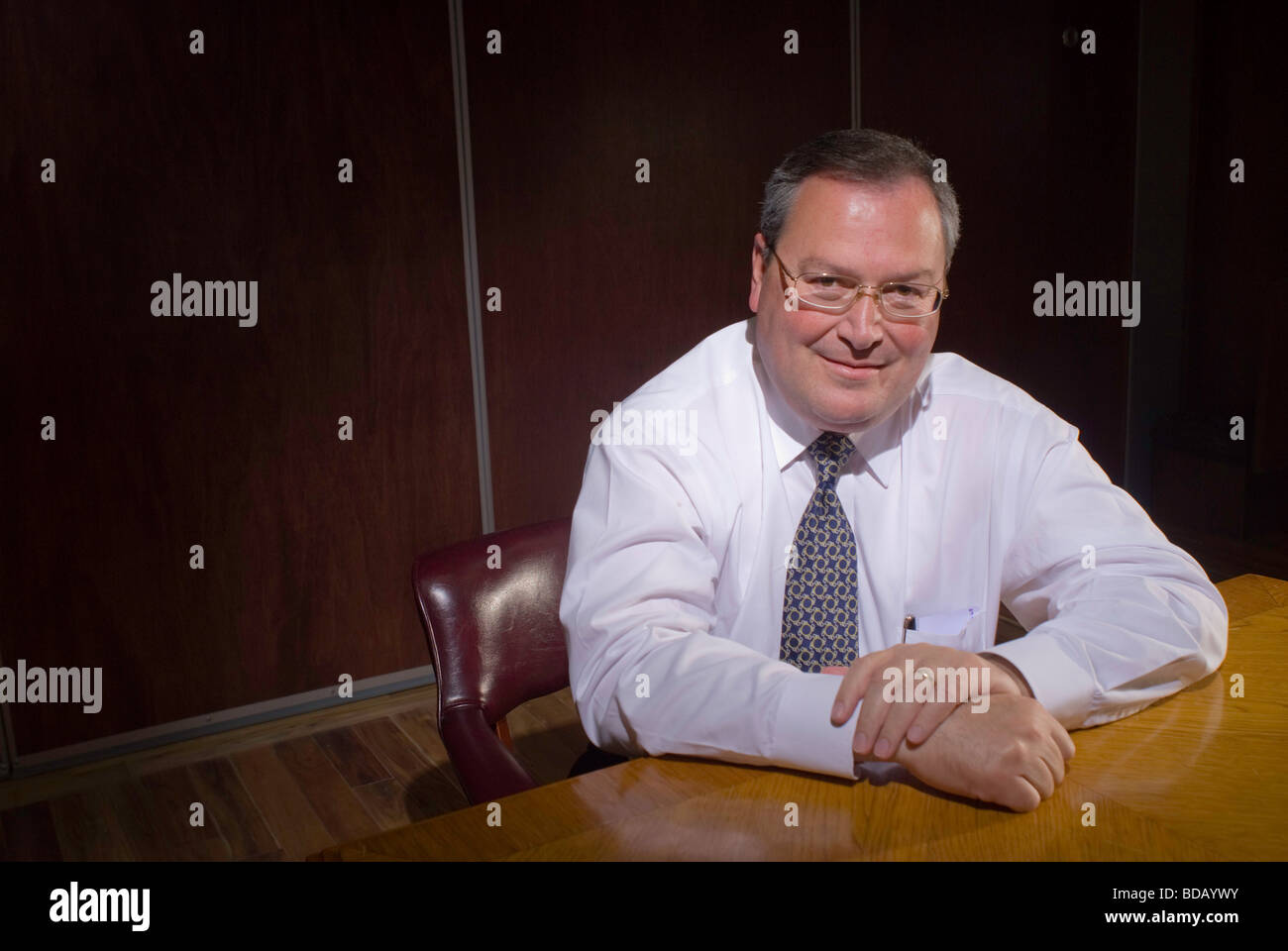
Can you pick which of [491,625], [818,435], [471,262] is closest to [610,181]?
[471,262]

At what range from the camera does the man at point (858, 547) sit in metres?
1.14

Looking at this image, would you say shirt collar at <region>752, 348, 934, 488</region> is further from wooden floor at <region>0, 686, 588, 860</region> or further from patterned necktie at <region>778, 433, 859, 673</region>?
wooden floor at <region>0, 686, 588, 860</region>

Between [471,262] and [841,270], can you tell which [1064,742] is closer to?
[841,270]

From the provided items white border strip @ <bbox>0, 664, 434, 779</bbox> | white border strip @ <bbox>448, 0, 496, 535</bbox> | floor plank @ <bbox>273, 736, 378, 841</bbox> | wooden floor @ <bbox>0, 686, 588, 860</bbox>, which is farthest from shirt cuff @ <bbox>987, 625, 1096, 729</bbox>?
white border strip @ <bbox>448, 0, 496, 535</bbox>

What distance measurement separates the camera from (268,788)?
280 centimetres

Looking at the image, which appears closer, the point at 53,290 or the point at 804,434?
the point at 804,434

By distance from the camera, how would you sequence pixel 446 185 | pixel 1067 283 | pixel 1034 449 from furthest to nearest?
pixel 1067 283
pixel 446 185
pixel 1034 449

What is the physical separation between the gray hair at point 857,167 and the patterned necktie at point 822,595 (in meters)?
0.43

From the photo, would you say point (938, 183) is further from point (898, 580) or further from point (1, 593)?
point (1, 593)

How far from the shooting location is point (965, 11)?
3.98 meters

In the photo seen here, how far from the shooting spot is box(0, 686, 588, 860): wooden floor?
2.54 meters

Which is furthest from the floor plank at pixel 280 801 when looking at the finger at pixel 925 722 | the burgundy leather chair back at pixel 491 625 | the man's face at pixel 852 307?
the finger at pixel 925 722
